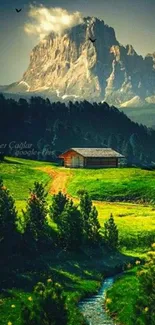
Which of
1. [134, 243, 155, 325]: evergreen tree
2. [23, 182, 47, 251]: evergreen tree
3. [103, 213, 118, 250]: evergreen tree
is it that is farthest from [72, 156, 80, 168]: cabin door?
[134, 243, 155, 325]: evergreen tree

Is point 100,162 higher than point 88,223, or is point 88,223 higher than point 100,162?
point 100,162

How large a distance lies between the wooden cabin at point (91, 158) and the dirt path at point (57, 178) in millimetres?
11872

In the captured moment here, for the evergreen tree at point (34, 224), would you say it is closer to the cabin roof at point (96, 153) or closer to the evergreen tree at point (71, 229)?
the evergreen tree at point (71, 229)

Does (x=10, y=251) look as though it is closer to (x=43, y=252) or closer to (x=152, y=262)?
(x=43, y=252)

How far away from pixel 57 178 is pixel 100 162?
30.7m

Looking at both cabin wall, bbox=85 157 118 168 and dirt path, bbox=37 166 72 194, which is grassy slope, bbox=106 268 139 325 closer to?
dirt path, bbox=37 166 72 194

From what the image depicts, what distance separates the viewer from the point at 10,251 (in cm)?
5828

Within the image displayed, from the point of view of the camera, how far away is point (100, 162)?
153875 mm

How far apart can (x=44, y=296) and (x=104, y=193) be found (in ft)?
246

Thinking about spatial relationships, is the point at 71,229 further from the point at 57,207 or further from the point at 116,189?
the point at 116,189

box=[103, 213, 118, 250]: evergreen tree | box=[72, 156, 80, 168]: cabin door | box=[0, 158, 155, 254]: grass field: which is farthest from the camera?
box=[72, 156, 80, 168]: cabin door

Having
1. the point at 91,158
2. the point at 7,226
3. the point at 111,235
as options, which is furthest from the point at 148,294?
the point at 91,158

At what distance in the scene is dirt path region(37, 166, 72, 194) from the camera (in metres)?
112

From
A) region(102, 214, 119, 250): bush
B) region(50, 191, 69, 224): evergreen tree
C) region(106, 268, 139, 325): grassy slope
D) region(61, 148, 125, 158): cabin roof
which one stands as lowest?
region(106, 268, 139, 325): grassy slope
